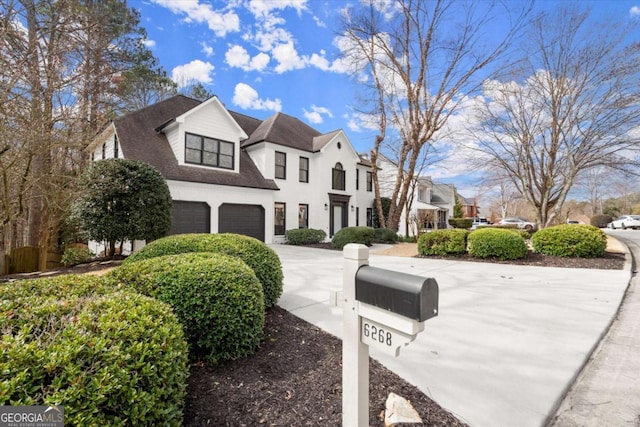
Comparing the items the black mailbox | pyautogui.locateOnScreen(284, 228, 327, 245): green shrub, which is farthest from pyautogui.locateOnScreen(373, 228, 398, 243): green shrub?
the black mailbox

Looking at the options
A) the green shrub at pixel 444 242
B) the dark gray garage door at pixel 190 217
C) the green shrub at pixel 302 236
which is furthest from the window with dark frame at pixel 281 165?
the green shrub at pixel 444 242

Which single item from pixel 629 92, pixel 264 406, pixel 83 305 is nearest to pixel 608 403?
pixel 264 406

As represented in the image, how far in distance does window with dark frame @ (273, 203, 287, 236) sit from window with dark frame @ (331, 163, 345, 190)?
3.88 meters

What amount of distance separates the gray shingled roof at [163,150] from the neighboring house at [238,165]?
4cm

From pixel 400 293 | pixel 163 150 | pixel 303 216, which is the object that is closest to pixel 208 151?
pixel 163 150

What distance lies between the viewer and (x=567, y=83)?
35.9 ft

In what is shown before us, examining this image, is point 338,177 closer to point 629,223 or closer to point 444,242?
point 444,242

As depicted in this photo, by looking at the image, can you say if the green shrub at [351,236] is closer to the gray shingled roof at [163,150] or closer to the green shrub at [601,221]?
the gray shingled roof at [163,150]

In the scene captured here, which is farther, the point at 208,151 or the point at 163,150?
the point at 208,151

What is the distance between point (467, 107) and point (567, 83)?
362cm

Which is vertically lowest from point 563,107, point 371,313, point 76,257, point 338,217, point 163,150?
point 76,257

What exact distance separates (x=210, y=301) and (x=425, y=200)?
109 ft

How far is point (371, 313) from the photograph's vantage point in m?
1.31

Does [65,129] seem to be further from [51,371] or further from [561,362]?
[561,362]
